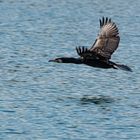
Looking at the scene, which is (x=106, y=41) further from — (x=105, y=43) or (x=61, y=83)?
(x=61, y=83)

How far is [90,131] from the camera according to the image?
15898mm

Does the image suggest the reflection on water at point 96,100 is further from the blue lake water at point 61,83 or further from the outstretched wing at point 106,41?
the outstretched wing at point 106,41

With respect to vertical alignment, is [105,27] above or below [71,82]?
above

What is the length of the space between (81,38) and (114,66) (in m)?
9.62

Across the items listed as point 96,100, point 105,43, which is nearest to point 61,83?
point 105,43

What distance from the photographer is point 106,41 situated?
2019 centimetres

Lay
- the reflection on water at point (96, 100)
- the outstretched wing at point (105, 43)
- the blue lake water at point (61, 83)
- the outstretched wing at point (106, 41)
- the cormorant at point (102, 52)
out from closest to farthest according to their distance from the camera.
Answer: the blue lake water at point (61, 83)
the reflection on water at point (96, 100)
the cormorant at point (102, 52)
the outstretched wing at point (105, 43)
the outstretched wing at point (106, 41)

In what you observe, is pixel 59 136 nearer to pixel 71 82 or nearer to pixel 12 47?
pixel 71 82

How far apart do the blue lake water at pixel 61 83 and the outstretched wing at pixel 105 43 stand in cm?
84

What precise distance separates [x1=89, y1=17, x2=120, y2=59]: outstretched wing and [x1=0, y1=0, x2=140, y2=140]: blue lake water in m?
0.87

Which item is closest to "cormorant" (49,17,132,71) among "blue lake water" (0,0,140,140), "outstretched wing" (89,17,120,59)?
"outstretched wing" (89,17,120,59)

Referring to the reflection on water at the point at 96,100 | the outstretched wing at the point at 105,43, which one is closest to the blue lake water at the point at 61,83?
the reflection on water at the point at 96,100

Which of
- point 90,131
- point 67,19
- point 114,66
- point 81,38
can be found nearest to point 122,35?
point 81,38

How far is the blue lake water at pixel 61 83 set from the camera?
53.0 feet
